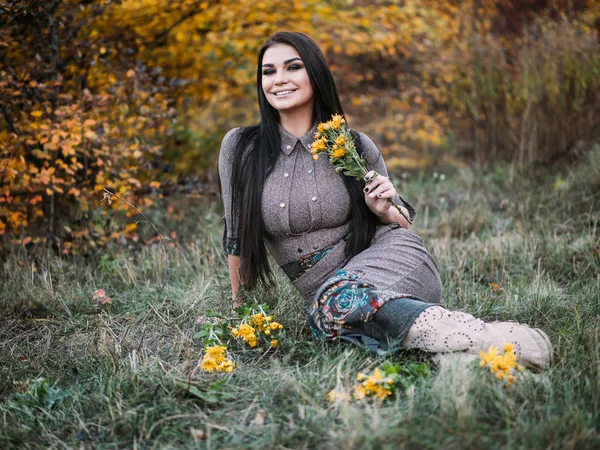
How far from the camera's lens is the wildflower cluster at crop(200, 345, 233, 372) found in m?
2.03

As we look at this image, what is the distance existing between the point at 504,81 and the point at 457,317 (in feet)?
12.7

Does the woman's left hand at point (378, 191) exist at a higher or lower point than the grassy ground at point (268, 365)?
higher

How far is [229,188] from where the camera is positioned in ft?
8.88

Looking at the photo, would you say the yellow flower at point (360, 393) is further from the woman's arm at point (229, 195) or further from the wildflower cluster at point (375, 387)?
the woman's arm at point (229, 195)

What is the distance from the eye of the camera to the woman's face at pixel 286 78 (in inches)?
103

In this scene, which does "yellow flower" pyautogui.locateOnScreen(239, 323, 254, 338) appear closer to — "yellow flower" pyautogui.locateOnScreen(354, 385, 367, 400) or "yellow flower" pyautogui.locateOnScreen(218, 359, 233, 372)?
"yellow flower" pyautogui.locateOnScreen(218, 359, 233, 372)

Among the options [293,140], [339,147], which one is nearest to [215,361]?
[339,147]

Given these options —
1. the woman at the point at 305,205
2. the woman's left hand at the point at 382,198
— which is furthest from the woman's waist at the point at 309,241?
the woman's left hand at the point at 382,198

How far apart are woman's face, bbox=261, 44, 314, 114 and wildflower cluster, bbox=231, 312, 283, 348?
93cm

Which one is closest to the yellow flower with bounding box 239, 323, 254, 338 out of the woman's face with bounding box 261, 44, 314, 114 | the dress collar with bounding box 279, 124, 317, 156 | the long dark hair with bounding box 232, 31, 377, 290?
the long dark hair with bounding box 232, 31, 377, 290

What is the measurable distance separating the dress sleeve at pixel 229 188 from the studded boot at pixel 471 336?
977mm

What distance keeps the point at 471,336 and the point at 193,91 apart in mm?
3661

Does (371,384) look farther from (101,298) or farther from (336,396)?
(101,298)

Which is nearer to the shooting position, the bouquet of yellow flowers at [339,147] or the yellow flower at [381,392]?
the yellow flower at [381,392]
